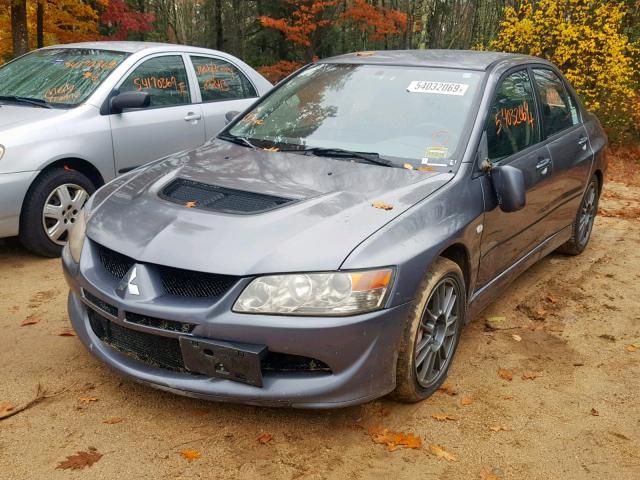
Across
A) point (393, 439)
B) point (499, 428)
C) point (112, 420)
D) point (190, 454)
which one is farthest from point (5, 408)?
point (499, 428)

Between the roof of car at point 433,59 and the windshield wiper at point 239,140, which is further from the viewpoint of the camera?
the roof of car at point 433,59

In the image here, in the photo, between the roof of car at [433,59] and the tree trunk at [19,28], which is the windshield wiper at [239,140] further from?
the tree trunk at [19,28]

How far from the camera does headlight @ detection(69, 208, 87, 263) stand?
129 inches

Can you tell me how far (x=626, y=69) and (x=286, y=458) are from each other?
1148 cm

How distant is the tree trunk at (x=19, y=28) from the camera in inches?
417

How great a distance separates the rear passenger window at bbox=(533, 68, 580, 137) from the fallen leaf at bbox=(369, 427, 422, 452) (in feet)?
8.43

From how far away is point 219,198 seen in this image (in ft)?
10.6

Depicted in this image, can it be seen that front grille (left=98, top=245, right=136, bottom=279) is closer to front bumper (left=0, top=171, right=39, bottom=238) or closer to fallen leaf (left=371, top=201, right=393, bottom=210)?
fallen leaf (left=371, top=201, right=393, bottom=210)

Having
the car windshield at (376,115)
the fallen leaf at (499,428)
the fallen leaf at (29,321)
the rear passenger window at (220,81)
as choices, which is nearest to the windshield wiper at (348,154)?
the car windshield at (376,115)

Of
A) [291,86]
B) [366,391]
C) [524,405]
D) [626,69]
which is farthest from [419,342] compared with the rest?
[626,69]

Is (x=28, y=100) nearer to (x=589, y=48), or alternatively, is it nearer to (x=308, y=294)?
(x=308, y=294)

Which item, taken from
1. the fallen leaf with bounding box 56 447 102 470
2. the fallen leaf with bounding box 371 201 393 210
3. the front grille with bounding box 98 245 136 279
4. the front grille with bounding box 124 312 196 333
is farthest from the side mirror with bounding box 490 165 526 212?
the fallen leaf with bounding box 56 447 102 470

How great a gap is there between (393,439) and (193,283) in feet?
3.77

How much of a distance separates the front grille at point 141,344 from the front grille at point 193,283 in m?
0.21
